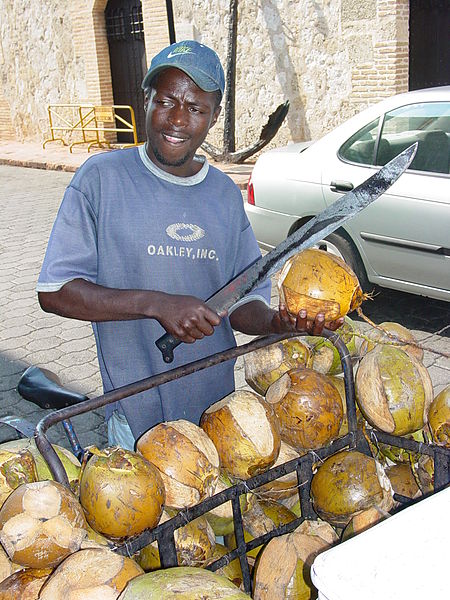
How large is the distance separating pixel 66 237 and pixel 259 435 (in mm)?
756

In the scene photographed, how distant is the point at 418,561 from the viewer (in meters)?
0.97

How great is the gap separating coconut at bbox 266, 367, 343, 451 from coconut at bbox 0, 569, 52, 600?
0.77 meters

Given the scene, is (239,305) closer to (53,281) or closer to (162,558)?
(53,281)

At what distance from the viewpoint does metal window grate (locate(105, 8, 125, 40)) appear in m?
17.3

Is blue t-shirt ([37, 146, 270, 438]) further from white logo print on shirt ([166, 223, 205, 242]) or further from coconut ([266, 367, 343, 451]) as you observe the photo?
coconut ([266, 367, 343, 451])

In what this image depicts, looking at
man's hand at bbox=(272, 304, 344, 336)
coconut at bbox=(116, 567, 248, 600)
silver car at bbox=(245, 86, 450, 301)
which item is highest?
man's hand at bbox=(272, 304, 344, 336)

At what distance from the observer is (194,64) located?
6.69 feet

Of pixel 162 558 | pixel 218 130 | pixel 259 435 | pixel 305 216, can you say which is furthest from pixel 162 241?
pixel 218 130

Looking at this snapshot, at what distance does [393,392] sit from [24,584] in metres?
1.07

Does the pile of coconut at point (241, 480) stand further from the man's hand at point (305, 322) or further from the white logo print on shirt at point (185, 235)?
the white logo print on shirt at point (185, 235)

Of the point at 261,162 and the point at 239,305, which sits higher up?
the point at 239,305

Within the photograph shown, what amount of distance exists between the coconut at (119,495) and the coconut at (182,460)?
8 cm

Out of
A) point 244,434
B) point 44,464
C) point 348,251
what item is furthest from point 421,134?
point 44,464

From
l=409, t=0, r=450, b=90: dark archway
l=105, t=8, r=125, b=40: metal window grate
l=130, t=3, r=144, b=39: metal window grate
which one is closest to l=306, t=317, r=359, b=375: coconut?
l=409, t=0, r=450, b=90: dark archway
